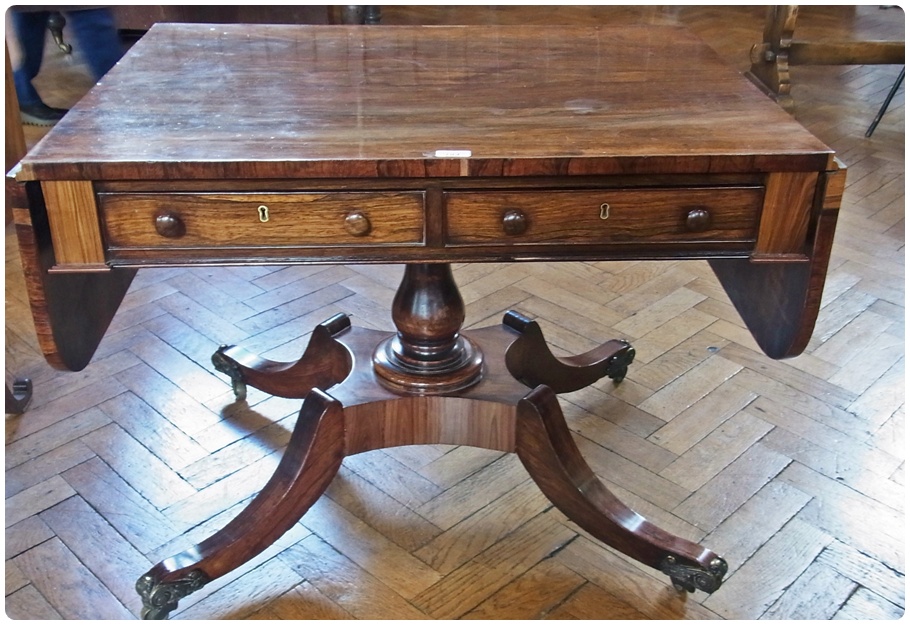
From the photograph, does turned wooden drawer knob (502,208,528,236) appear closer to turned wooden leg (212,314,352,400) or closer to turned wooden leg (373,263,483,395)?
turned wooden leg (373,263,483,395)

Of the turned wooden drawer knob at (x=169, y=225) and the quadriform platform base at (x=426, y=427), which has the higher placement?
the turned wooden drawer knob at (x=169, y=225)

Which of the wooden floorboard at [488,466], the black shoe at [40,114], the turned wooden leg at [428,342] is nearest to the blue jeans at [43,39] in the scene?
the black shoe at [40,114]

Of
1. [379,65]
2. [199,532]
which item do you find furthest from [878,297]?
[199,532]

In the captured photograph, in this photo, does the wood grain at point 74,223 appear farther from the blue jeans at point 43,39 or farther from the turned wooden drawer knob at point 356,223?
the blue jeans at point 43,39

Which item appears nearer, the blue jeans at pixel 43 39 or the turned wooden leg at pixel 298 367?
the turned wooden leg at pixel 298 367

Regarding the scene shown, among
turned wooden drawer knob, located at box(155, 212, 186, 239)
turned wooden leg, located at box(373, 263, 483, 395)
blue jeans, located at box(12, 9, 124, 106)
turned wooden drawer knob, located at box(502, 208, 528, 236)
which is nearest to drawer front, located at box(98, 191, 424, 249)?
turned wooden drawer knob, located at box(155, 212, 186, 239)

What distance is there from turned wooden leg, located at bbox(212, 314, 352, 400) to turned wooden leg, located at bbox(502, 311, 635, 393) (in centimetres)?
30

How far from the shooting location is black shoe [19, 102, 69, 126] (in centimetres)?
312

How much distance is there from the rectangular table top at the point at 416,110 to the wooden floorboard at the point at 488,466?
661 mm

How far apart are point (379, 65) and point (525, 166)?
0.43 metres

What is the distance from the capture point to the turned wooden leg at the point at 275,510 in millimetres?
1304

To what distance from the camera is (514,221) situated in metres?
1.10

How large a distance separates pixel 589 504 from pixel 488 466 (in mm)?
300

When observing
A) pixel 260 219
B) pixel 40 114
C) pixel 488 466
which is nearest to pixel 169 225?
pixel 260 219
